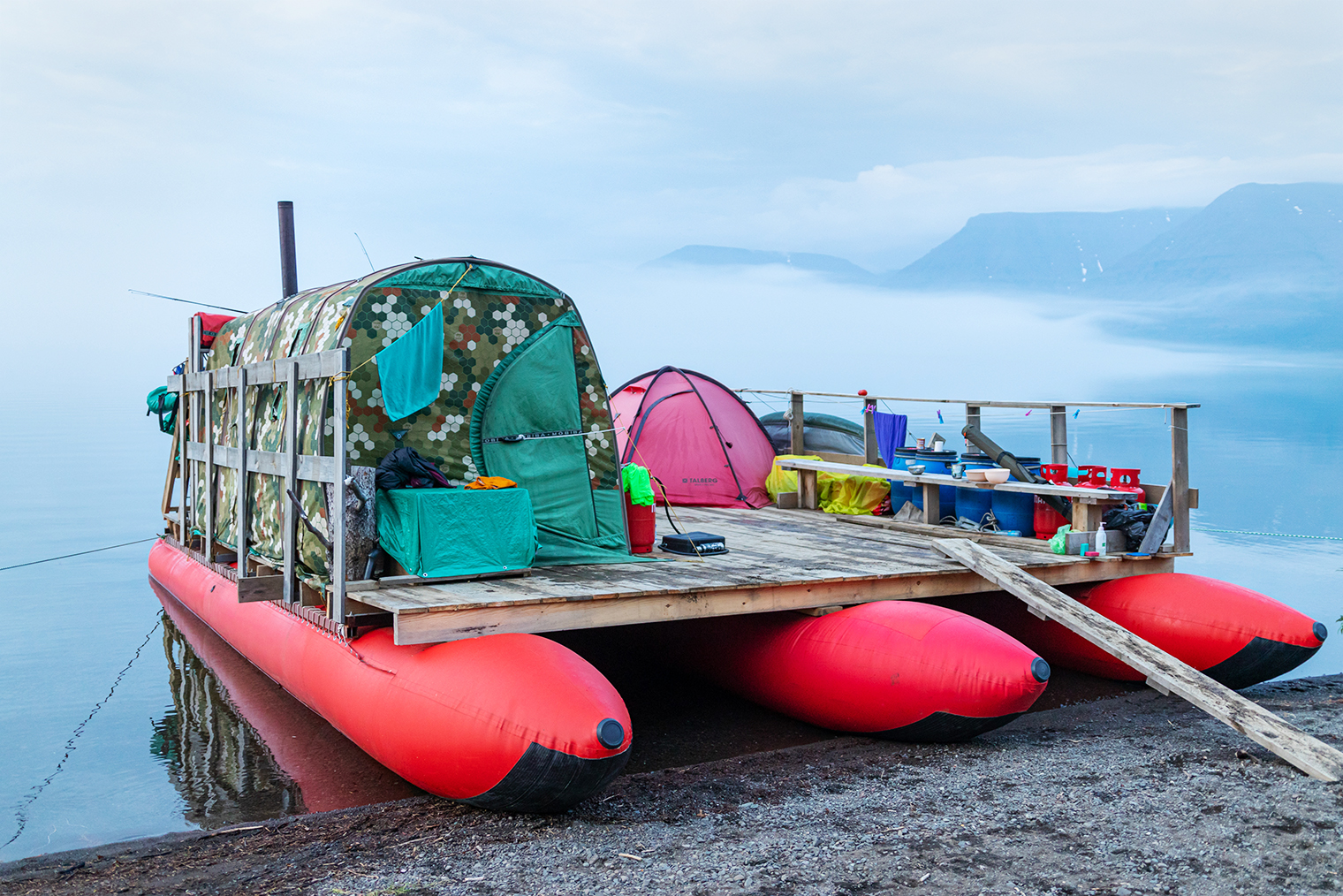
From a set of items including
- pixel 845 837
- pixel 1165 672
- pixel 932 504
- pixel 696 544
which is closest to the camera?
pixel 845 837

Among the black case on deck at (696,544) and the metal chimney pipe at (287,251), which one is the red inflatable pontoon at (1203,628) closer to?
the black case on deck at (696,544)

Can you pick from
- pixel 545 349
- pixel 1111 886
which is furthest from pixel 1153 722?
pixel 545 349

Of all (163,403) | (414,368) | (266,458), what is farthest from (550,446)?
(163,403)

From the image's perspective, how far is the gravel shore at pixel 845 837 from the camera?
4539 mm

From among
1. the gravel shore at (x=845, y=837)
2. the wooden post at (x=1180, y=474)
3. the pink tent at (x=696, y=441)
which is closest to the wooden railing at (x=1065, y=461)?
the wooden post at (x=1180, y=474)

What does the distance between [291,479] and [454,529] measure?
53.4 inches

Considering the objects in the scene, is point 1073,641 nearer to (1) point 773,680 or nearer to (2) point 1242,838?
(1) point 773,680

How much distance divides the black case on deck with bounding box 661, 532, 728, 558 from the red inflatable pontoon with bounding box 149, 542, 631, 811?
258 cm

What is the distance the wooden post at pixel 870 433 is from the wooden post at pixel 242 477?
20.8 ft

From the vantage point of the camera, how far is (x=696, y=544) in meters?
8.41

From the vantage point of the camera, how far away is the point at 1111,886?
436 centimetres

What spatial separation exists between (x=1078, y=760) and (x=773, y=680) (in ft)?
6.82

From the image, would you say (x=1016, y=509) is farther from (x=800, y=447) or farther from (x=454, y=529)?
(x=454, y=529)

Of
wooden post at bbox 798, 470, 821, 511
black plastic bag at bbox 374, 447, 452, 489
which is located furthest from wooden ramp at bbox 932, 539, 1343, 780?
black plastic bag at bbox 374, 447, 452, 489
